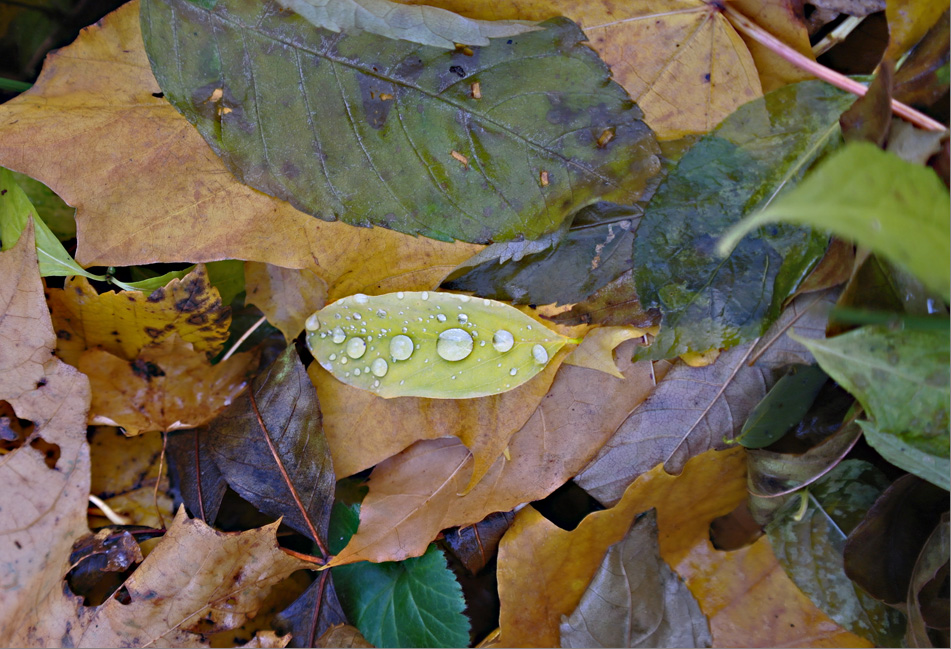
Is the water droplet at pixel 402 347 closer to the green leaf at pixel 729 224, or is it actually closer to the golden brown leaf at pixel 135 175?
the golden brown leaf at pixel 135 175

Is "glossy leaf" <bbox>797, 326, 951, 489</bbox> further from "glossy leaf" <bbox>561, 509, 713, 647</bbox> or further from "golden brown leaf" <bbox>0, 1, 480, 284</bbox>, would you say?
"golden brown leaf" <bbox>0, 1, 480, 284</bbox>

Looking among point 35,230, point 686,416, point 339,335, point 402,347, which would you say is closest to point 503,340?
point 402,347

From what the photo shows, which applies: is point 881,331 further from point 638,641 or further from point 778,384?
point 638,641

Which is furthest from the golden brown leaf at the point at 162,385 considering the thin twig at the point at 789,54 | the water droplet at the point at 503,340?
the thin twig at the point at 789,54

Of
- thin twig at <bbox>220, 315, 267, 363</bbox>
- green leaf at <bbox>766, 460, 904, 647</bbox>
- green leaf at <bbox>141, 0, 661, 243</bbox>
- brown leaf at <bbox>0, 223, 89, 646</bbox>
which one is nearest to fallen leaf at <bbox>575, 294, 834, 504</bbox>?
green leaf at <bbox>766, 460, 904, 647</bbox>

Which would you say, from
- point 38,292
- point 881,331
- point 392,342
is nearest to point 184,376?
point 38,292

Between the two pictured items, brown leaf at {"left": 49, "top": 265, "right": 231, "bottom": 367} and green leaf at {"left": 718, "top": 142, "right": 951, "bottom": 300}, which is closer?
green leaf at {"left": 718, "top": 142, "right": 951, "bottom": 300}
